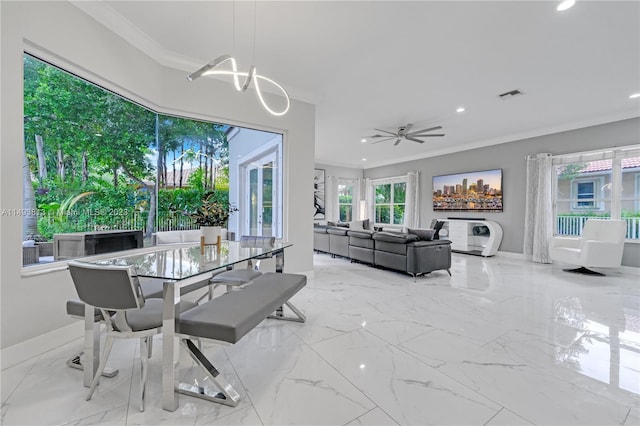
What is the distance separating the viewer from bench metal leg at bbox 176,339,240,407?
5.09 ft

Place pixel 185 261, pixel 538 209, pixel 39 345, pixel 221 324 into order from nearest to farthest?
pixel 221 324 < pixel 185 261 < pixel 39 345 < pixel 538 209

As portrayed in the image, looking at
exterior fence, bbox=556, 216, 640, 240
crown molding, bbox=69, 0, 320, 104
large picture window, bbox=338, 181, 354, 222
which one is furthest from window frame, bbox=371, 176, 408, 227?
crown molding, bbox=69, 0, 320, 104

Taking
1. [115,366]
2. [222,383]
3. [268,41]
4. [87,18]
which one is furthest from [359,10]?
A: [115,366]

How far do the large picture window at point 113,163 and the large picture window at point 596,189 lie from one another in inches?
229

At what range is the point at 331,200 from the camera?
386 inches

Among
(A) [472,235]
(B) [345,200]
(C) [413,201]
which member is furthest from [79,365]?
(B) [345,200]

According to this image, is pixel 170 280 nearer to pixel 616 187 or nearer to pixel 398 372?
pixel 398 372

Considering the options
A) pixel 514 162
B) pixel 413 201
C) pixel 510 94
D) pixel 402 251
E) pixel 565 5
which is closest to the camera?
pixel 565 5

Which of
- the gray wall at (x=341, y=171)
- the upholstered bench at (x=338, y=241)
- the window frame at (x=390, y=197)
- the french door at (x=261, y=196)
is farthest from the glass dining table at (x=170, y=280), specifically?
the window frame at (x=390, y=197)

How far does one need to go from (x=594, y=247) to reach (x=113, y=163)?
7025 mm

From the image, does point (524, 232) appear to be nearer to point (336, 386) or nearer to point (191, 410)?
point (336, 386)

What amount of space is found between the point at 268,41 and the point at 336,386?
10.3 ft

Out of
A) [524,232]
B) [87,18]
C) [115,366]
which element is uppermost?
[87,18]

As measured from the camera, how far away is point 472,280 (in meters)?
4.42
